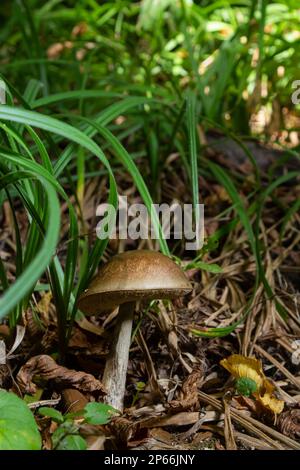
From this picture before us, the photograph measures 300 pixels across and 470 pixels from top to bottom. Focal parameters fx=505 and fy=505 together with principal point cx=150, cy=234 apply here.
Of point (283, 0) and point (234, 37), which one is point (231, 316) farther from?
point (283, 0)

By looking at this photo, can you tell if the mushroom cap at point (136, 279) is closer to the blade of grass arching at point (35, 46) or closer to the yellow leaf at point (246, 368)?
the yellow leaf at point (246, 368)

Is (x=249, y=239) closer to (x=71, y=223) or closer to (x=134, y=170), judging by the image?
(x=134, y=170)

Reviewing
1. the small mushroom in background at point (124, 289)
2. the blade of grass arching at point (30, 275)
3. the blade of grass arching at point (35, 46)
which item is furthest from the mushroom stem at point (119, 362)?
the blade of grass arching at point (35, 46)

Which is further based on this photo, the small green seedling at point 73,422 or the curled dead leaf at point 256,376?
the curled dead leaf at point 256,376

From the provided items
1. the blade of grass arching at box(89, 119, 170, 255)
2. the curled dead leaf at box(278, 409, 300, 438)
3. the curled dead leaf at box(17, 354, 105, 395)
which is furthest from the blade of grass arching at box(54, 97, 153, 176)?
the curled dead leaf at box(278, 409, 300, 438)

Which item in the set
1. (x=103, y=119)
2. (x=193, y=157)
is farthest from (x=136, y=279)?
(x=103, y=119)

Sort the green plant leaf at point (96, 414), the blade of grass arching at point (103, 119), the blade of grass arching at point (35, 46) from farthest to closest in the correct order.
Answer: the blade of grass arching at point (35, 46), the blade of grass arching at point (103, 119), the green plant leaf at point (96, 414)

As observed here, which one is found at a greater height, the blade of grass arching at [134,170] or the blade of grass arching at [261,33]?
the blade of grass arching at [261,33]

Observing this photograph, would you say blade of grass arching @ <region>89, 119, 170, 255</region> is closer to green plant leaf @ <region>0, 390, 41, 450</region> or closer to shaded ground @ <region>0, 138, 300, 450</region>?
shaded ground @ <region>0, 138, 300, 450</region>

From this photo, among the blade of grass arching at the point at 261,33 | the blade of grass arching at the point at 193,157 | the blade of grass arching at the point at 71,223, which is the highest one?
the blade of grass arching at the point at 261,33
